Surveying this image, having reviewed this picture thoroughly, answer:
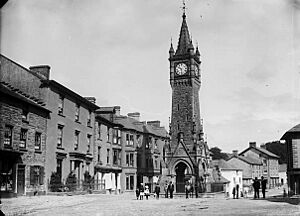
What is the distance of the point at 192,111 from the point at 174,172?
4507 mm

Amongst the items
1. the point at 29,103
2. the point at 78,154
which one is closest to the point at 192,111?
the point at 78,154

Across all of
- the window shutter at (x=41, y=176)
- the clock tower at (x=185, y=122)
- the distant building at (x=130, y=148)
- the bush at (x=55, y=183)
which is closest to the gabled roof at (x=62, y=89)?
the window shutter at (x=41, y=176)

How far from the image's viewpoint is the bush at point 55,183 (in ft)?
55.9

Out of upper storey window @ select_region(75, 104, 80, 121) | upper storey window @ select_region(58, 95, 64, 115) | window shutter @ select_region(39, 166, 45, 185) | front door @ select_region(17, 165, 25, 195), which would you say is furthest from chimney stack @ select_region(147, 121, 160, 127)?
front door @ select_region(17, 165, 25, 195)

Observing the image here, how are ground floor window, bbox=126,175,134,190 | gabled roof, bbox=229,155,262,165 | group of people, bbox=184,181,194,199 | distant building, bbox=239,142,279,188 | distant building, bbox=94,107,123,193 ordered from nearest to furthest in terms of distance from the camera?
group of people, bbox=184,181,194,199 < distant building, bbox=94,107,123,193 < ground floor window, bbox=126,175,134,190 < gabled roof, bbox=229,155,262,165 < distant building, bbox=239,142,279,188

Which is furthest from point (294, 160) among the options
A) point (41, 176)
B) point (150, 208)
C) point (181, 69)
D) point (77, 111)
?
point (150, 208)

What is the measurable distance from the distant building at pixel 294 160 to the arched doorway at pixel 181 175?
7.37 m

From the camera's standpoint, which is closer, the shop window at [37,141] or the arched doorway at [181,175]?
the shop window at [37,141]

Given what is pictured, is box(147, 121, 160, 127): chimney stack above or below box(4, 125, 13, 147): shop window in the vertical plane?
above

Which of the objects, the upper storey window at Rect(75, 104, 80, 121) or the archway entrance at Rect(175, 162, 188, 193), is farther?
the archway entrance at Rect(175, 162, 188, 193)

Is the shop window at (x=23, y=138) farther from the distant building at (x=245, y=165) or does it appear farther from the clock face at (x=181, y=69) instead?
the distant building at (x=245, y=165)

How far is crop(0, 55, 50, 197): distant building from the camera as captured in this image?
1350 cm

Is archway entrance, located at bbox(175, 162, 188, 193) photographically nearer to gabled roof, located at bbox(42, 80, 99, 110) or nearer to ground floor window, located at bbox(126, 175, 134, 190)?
ground floor window, located at bbox(126, 175, 134, 190)

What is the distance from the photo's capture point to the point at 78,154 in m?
19.5
